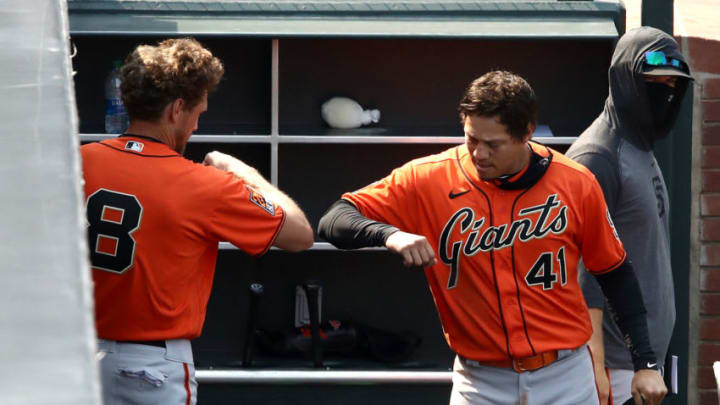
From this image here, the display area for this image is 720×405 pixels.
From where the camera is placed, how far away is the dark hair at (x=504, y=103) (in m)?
2.41

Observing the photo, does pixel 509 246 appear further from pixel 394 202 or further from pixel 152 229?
pixel 152 229

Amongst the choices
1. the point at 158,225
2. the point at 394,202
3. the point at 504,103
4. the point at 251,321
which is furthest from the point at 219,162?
the point at 251,321

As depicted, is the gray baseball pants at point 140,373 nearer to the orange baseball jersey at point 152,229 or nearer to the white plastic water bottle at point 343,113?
the orange baseball jersey at point 152,229

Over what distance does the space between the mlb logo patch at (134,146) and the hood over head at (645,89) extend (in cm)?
137

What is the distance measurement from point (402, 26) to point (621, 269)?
6.51ft

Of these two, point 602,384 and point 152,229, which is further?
point 602,384

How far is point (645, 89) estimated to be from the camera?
116 inches

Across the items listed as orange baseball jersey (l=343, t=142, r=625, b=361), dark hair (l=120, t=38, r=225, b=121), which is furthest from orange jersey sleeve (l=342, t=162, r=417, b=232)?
dark hair (l=120, t=38, r=225, b=121)

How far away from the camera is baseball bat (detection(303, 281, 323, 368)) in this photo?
14.1ft

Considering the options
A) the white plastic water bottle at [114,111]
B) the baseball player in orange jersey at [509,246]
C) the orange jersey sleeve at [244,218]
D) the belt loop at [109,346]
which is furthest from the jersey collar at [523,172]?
the white plastic water bottle at [114,111]

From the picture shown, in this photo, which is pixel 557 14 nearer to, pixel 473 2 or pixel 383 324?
pixel 473 2

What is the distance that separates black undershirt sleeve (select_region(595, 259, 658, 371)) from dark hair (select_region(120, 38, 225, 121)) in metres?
1.12

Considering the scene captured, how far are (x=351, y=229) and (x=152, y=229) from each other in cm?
51

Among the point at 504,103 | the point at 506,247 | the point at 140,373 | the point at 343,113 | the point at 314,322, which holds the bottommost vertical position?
the point at 314,322
